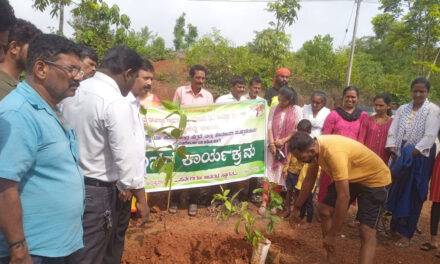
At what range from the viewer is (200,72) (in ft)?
14.9

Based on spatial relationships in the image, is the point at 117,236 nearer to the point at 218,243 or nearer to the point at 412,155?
the point at 218,243

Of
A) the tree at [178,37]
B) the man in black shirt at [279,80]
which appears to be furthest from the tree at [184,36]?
the man in black shirt at [279,80]

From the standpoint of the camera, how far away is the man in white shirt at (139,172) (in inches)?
83.0

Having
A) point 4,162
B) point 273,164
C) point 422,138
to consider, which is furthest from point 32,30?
point 422,138

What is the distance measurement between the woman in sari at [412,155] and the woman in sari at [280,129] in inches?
48.8

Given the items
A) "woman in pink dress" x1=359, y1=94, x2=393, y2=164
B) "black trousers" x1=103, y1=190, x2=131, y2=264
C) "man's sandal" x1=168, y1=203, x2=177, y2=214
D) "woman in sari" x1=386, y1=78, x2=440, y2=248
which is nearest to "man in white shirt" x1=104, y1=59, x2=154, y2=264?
"black trousers" x1=103, y1=190, x2=131, y2=264

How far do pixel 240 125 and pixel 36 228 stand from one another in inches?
131

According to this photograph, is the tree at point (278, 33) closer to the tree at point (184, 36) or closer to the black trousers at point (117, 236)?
the black trousers at point (117, 236)

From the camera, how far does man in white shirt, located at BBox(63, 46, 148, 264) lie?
196cm

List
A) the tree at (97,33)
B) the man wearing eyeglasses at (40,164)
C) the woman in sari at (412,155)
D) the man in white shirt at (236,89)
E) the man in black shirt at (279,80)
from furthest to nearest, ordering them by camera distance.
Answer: the tree at (97,33) → the man in black shirt at (279,80) → the man in white shirt at (236,89) → the woman in sari at (412,155) → the man wearing eyeglasses at (40,164)

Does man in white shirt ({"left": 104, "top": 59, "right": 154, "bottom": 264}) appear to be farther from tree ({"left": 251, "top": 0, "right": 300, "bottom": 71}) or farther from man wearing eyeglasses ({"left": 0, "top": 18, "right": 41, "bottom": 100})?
tree ({"left": 251, "top": 0, "right": 300, "bottom": 71})

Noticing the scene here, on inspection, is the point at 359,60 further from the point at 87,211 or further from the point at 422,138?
the point at 87,211

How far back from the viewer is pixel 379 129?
4160 millimetres

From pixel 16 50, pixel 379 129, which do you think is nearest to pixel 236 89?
pixel 379 129
